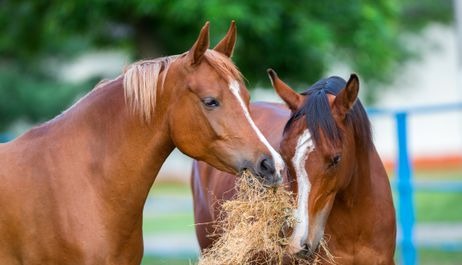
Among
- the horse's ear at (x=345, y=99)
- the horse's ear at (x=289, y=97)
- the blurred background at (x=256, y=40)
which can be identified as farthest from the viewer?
the blurred background at (x=256, y=40)

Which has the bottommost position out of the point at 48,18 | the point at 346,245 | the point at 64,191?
the point at 346,245

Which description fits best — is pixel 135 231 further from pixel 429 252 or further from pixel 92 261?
pixel 429 252

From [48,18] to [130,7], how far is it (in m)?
1.51

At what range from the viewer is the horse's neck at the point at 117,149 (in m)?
4.68

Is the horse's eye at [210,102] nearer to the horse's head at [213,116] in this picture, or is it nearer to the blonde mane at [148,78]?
the horse's head at [213,116]

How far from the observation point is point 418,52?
2897 cm

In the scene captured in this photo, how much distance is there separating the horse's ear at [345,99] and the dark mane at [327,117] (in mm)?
51

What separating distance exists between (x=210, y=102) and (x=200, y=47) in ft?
0.95

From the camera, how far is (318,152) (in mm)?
4922

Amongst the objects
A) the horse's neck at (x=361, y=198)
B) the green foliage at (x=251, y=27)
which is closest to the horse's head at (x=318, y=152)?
the horse's neck at (x=361, y=198)

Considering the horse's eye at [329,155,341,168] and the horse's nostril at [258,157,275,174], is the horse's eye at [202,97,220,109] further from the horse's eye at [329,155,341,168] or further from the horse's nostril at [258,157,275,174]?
the horse's eye at [329,155,341,168]

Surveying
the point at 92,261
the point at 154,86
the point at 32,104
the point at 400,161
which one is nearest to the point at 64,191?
the point at 92,261

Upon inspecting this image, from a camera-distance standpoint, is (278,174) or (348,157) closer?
(278,174)

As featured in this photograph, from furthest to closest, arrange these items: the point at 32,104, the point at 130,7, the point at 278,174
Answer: the point at 32,104 → the point at 130,7 → the point at 278,174
